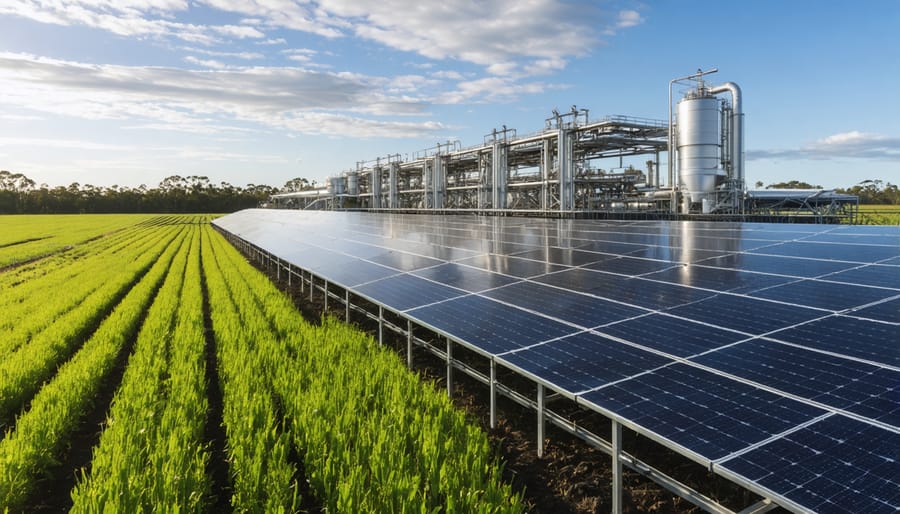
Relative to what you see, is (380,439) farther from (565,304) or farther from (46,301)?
(46,301)

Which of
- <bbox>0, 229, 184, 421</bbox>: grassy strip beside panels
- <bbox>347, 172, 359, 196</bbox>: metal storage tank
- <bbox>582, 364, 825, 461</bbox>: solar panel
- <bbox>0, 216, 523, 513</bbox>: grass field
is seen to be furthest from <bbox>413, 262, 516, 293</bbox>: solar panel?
<bbox>347, 172, 359, 196</bbox>: metal storage tank

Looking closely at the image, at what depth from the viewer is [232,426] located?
21.5 ft

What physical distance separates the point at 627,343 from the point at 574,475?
1.59 m

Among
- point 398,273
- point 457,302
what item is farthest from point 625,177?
point 457,302

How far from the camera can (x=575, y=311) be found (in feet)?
25.7

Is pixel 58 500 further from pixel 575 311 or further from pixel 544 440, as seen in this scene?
pixel 575 311

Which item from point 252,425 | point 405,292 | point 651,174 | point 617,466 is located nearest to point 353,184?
point 651,174

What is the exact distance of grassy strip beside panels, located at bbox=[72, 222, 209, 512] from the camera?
490 cm

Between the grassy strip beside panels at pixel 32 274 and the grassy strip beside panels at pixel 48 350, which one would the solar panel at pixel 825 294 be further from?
the grassy strip beside panels at pixel 32 274

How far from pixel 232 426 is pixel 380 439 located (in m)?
2.24

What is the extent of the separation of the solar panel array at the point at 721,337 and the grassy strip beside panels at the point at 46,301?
24.1 feet

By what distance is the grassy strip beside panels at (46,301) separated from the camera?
40.8 ft

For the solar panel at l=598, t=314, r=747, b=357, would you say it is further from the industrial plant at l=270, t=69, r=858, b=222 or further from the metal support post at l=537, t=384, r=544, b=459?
the industrial plant at l=270, t=69, r=858, b=222

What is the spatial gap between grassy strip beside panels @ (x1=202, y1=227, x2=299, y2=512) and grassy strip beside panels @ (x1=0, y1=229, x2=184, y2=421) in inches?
116
